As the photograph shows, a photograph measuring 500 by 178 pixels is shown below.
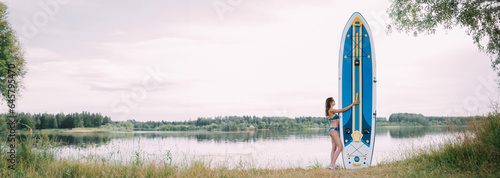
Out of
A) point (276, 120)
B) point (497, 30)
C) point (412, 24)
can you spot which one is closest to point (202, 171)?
point (412, 24)

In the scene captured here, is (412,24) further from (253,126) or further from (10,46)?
(253,126)

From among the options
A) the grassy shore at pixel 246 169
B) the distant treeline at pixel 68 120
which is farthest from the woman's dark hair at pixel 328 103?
the distant treeline at pixel 68 120

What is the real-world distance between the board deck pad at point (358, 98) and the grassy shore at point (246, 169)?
22.0 inches

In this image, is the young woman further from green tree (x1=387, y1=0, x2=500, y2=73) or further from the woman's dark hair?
green tree (x1=387, y1=0, x2=500, y2=73)

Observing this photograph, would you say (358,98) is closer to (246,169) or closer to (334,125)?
(334,125)

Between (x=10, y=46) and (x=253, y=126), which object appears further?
(x=253, y=126)

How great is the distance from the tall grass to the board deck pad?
0.89 meters

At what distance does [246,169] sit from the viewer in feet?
21.5

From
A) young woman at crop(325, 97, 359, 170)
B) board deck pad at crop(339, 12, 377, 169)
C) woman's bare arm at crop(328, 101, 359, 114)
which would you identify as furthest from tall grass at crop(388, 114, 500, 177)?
woman's bare arm at crop(328, 101, 359, 114)

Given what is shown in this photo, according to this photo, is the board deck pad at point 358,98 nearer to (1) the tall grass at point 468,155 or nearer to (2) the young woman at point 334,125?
(2) the young woman at point 334,125

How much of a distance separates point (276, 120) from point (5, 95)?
26.6 m

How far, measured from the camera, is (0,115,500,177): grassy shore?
541 centimetres

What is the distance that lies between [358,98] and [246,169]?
2856mm

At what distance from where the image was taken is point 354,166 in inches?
274
